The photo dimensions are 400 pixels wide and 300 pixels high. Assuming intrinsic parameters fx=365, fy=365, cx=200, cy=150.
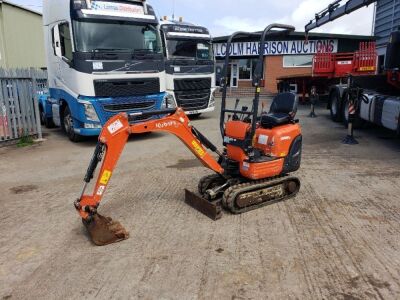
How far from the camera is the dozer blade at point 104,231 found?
4.04 m

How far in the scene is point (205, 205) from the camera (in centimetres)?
478

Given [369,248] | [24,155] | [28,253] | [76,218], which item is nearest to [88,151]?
[24,155]

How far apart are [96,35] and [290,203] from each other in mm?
6299

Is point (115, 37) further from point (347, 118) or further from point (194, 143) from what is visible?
point (347, 118)

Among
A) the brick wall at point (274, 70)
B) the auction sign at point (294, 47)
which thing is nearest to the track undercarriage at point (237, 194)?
the auction sign at point (294, 47)

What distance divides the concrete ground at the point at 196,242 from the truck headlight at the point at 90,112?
2.25 m

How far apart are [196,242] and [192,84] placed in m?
9.25

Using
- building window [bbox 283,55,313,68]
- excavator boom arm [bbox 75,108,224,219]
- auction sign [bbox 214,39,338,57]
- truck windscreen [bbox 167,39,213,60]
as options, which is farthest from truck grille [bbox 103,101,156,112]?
building window [bbox 283,55,313,68]

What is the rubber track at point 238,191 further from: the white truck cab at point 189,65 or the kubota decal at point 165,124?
the white truck cab at point 189,65

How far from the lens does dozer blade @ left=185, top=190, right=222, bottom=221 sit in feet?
15.1

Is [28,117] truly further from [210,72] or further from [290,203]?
[290,203]

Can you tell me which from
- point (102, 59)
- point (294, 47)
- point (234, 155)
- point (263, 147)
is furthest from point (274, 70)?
point (234, 155)

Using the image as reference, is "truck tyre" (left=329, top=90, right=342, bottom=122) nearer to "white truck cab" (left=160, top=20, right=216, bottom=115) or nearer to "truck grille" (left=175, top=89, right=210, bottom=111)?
"white truck cab" (left=160, top=20, right=216, bottom=115)

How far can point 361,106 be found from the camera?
10.3 m
